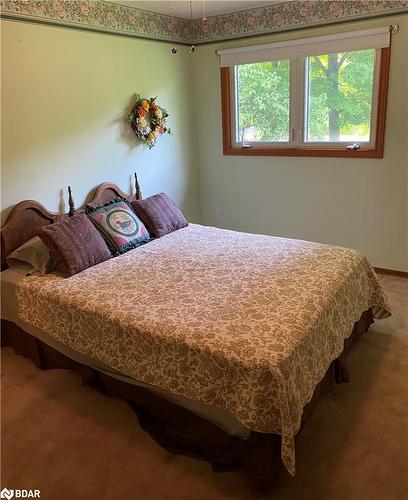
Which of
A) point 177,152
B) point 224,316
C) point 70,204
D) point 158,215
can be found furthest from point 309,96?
point 224,316

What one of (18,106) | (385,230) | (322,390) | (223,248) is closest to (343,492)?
(322,390)

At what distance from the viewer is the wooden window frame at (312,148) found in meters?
3.54

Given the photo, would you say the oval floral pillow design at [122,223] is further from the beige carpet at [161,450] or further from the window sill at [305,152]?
the window sill at [305,152]

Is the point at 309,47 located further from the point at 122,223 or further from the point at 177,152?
the point at 122,223

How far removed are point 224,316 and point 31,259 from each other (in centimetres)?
151

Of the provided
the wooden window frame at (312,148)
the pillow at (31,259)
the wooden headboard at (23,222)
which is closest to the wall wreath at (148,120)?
the wooden window frame at (312,148)

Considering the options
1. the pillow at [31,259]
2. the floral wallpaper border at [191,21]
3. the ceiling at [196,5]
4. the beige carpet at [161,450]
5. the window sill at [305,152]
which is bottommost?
the beige carpet at [161,450]

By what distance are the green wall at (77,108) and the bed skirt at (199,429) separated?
128 cm

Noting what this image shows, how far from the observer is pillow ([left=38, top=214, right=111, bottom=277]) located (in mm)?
2783

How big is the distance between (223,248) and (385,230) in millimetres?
1708

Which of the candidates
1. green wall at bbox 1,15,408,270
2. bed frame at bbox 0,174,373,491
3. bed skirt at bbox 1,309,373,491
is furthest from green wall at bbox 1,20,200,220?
bed skirt at bbox 1,309,373,491

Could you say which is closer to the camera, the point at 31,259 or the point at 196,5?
the point at 31,259

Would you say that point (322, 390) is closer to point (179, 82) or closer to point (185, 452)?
point (185, 452)

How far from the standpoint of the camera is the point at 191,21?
4258 millimetres
